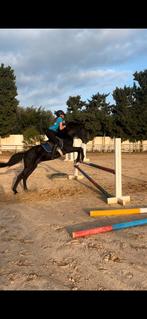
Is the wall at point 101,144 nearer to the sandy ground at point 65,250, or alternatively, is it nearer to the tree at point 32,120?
the tree at point 32,120

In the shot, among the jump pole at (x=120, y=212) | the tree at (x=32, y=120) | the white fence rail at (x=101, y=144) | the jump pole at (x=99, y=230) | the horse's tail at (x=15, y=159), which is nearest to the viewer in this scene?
the jump pole at (x=99, y=230)

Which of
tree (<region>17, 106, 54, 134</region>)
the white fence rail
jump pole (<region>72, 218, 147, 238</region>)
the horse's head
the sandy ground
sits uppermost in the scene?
tree (<region>17, 106, 54, 134</region>)

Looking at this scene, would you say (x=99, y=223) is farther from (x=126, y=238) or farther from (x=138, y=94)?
(x=138, y=94)

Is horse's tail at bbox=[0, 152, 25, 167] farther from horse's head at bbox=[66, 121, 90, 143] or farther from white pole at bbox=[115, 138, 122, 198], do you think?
white pole at bbox=[115, 138, 122, 198]

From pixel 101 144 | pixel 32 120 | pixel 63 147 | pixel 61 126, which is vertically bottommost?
pixel 101 144

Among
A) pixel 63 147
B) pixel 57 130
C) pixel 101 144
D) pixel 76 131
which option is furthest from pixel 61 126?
pixel 101 144

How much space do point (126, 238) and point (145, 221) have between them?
0.52 metres

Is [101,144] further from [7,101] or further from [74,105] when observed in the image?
[7,101]

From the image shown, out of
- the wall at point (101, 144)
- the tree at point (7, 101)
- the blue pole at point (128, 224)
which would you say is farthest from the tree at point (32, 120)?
the blue pole at point (128, 224)

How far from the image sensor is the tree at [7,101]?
44531 mm

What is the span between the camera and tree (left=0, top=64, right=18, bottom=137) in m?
44.5

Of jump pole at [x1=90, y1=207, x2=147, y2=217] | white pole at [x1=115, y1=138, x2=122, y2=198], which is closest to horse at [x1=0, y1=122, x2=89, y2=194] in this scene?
white pole at [x1=115, y1=138, x2=122, y2=198]

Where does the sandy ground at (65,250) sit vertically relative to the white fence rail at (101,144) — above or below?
below

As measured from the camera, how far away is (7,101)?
1826 inches
